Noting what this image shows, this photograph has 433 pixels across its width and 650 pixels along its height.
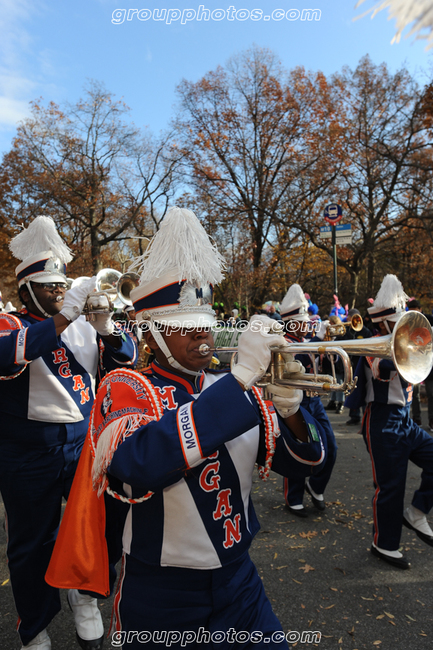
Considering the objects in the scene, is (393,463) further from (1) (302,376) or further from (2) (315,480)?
(1) (302,376)

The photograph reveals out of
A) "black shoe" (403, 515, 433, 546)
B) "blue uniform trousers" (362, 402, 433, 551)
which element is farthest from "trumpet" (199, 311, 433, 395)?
"black shoe" (403, 515, 433, 546)

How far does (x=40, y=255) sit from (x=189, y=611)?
8.53 ft

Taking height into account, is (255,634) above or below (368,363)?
below

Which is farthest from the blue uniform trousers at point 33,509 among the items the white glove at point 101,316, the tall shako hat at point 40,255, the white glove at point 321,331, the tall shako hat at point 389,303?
the white glove at point 321,331

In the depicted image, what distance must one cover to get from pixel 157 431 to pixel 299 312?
5027 mm

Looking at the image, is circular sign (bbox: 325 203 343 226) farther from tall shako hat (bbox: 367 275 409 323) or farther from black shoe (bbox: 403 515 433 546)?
A: black shoe (bbox: 403 515 433 546)

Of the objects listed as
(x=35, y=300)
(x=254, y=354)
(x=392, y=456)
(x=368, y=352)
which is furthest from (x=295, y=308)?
(x=254, y=354)

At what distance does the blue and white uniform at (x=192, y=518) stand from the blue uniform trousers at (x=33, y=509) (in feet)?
4.18

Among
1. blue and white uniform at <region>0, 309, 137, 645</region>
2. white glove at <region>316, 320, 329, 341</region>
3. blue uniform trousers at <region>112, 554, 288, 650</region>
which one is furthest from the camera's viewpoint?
white glove at <region>316, 320, 329, 341</region>

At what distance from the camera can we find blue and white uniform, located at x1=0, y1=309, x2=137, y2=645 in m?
2.79

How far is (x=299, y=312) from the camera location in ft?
20.8

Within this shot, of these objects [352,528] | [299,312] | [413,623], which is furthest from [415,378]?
[299,312]

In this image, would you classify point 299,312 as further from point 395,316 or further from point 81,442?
point 81,442

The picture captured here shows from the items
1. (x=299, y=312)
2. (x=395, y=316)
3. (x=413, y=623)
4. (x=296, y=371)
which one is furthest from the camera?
(x=299, y=312)
